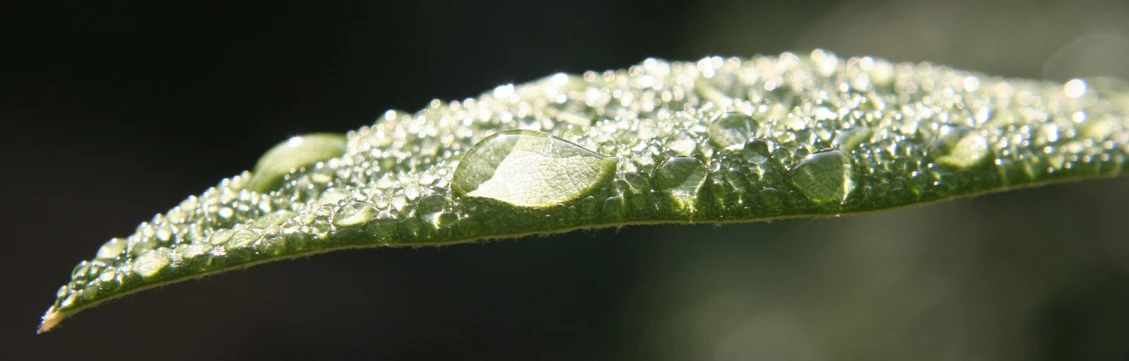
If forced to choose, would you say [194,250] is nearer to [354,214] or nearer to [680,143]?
[354,214]

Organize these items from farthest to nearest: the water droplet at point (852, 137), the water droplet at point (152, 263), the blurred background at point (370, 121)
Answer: the blurred background at point (370, 121)
the water droplet at point (852, 137)
the water droplet at point (152, 263)

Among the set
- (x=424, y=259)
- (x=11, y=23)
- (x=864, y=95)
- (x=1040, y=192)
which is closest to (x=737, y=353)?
(x=1040, y=192)

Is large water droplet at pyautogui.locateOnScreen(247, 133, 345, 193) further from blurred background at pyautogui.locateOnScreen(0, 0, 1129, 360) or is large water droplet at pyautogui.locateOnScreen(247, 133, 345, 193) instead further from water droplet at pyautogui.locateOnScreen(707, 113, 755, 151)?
blurred background at pyautogui.locateOnScreen(0, 0, 1129, 360)

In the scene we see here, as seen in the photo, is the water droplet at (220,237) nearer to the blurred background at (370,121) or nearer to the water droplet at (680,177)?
A: the water droplet at (680,177)

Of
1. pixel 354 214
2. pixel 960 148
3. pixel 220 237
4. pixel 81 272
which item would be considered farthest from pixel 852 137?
pixel 81 272

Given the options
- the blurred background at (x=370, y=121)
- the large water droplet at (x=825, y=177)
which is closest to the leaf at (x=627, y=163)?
the large water droplet at (x=825, y=177)

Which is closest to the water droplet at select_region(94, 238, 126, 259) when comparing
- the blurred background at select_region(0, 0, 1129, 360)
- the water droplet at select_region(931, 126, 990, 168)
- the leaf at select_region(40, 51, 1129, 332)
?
the leaf at select_region(40, 51, 1129, 332)

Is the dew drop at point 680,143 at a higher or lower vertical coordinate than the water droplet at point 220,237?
higher
